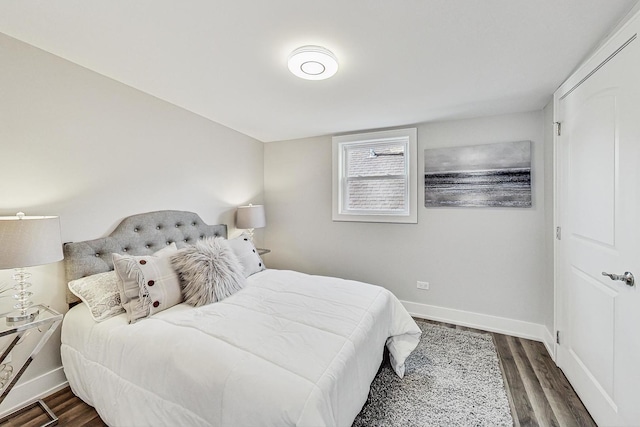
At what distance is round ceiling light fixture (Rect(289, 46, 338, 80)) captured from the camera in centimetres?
162

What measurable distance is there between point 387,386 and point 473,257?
166 cm

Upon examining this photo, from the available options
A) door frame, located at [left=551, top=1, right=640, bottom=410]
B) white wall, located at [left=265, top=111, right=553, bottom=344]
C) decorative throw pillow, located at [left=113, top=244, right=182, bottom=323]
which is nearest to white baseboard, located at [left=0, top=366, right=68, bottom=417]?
decorative throw pillow, located at [left=113, top=244, right=182, bottom=323]

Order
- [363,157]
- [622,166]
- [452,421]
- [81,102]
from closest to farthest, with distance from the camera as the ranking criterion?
[622,166] < [452,421] < [81,102] < [363,157]

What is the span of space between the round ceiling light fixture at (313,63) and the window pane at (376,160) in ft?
5.23

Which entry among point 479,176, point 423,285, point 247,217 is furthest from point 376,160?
point 247,217

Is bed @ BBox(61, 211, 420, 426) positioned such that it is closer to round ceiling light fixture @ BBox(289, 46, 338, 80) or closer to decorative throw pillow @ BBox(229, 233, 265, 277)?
decorative throw pillow @ BBox(229, 233, 265, 277)

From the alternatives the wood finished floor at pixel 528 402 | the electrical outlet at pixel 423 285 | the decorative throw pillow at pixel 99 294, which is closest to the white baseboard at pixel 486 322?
the electrical outlet at pixel 423 285

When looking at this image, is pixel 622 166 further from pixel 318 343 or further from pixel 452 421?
pixel 318 343

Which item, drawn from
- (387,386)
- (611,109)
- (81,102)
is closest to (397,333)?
(387,386)

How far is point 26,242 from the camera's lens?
4.47 ft

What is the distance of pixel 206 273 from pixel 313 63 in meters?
1.66

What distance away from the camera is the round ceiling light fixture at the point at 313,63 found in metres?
1.62

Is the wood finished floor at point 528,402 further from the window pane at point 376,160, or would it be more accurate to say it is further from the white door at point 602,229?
the window pane at point 376,160

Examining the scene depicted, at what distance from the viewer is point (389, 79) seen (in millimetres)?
1990
